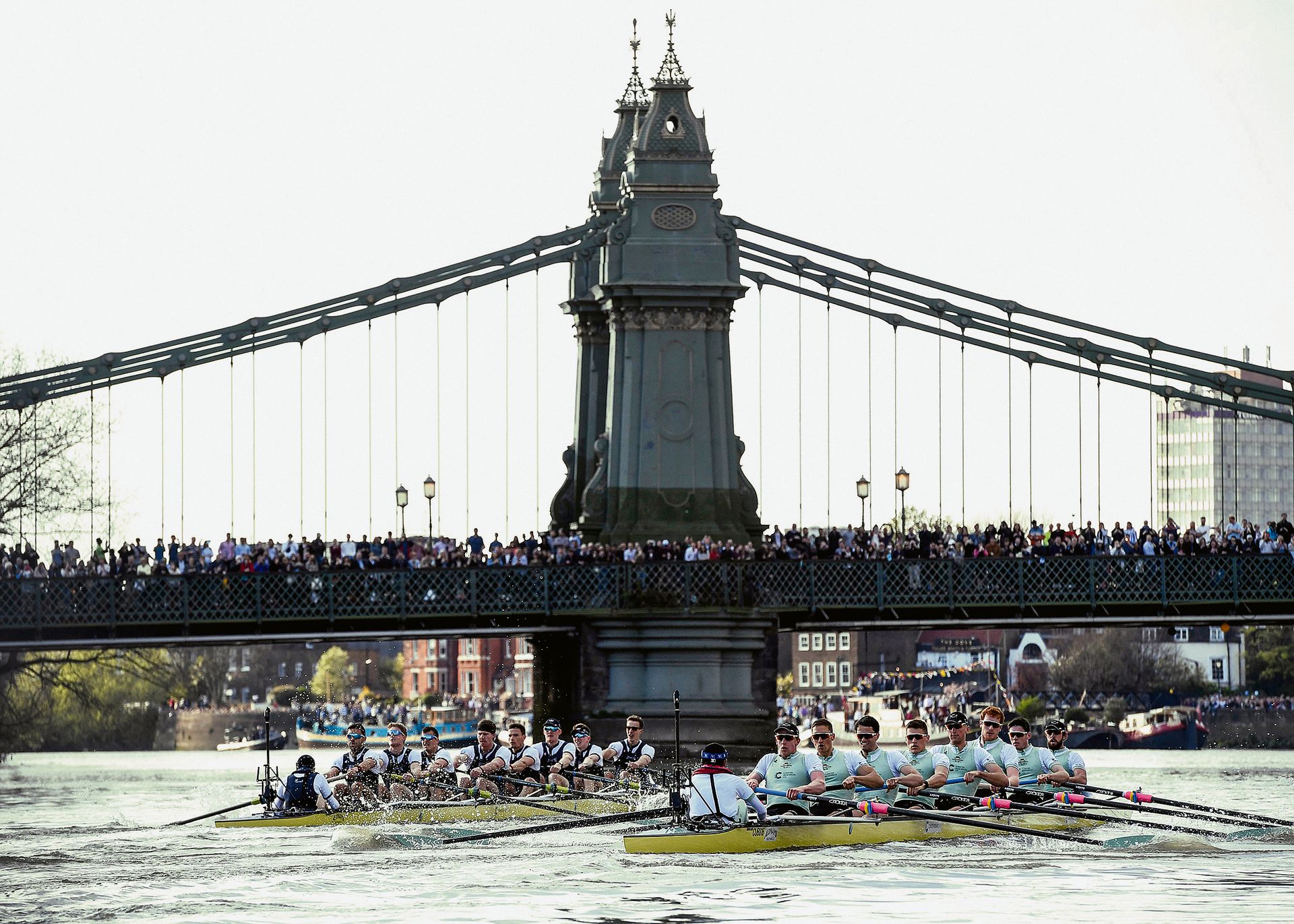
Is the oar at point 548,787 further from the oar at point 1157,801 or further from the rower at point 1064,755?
the oar at point 1157,801

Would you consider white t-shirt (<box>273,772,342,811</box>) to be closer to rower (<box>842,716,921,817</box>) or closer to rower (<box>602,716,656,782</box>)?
rower (<box>602,716,656,782</box>)

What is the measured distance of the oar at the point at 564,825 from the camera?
4006 cm

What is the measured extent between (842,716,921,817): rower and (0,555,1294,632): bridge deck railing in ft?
65.9

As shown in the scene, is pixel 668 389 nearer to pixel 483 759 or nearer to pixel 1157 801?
pixel 483 759

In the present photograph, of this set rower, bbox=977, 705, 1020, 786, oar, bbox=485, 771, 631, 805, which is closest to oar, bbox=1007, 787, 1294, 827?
rower, bbox=977, 705, 1020, 786

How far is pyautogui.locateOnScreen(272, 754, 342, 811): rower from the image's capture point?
146 ft

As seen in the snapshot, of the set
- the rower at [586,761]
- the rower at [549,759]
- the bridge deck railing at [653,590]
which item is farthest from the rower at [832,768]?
the bridge deck railing at [653,590]

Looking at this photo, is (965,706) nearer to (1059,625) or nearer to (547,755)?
(1059,625)

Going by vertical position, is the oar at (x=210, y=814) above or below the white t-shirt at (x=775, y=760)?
below

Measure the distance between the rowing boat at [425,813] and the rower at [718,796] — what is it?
706 cm

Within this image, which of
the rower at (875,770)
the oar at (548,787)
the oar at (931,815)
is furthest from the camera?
the oar at (548,787)

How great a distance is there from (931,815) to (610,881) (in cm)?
475

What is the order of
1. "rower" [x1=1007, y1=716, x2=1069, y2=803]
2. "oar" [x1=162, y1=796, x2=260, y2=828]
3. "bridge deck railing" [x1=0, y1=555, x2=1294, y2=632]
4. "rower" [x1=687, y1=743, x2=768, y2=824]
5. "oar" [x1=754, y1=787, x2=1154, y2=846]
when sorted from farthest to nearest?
"bridge deck railing" [x1=0, y1=555, x2=1294, y2=632], "oar" [x1=162, y1=796, x2=260, y2=828], "rower" [x1=1007, y1=716, x2=1069, y2=803], "oar" [x1=754, y1=787, x2=1154, y2=846], "rower" [x1=687, y1=743, x2=768, y2=824]

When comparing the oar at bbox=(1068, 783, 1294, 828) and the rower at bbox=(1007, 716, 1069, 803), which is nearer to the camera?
the oar at bbox=(1068, 783, 1294, 828)
